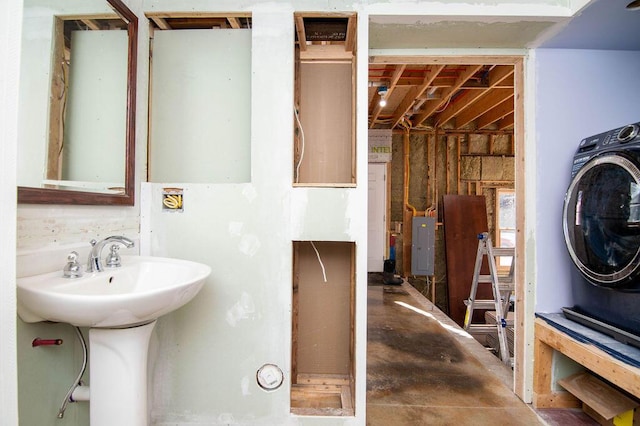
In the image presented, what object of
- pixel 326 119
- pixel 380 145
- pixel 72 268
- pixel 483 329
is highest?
pixel 380 145

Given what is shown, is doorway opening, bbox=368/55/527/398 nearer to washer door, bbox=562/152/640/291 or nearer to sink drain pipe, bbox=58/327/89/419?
washer door, bbox=562/152/640/291

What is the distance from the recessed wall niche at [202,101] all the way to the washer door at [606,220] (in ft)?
6.04

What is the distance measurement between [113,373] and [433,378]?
2.03 m

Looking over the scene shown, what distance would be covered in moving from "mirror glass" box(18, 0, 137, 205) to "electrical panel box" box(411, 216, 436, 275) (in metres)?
4.37

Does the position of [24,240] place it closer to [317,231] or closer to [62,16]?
[62,16]

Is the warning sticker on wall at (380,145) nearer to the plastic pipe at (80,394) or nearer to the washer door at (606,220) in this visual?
the washer door at (606,220)

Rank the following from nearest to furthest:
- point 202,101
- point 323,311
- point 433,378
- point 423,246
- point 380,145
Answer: point 202,101
point 323,311
point 433,378
point 423,246
point 380,145

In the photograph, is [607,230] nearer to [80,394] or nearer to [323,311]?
[323,311]

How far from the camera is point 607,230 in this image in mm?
1422

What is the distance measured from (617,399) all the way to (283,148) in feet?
7.14

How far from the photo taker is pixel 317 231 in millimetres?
1570

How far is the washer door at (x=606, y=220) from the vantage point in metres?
1.31

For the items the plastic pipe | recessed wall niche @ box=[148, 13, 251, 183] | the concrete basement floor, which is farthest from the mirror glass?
the concrete basement floor

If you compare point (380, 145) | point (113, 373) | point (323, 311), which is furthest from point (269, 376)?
point (380, 145)
